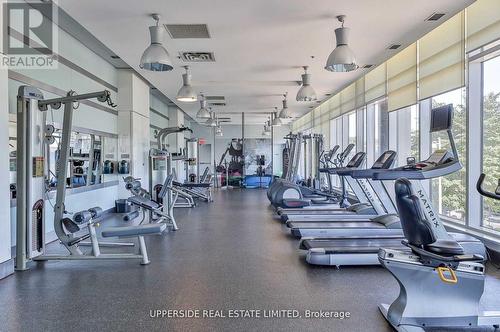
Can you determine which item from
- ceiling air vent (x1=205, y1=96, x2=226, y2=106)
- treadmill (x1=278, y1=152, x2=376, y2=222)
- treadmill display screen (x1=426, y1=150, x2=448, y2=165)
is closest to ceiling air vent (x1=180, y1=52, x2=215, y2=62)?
treadmill (x1=278, y1=152, x2=376, y2=222)

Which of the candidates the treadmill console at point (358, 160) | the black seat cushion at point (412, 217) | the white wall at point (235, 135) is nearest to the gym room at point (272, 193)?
the black seat cushion at point (412, 217)

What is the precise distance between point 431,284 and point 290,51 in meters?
4.60

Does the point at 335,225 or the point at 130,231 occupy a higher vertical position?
the point at 130,231

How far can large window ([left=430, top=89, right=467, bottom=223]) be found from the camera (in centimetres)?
507

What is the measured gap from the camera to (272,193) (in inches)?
343

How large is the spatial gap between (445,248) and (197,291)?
208 centimetres

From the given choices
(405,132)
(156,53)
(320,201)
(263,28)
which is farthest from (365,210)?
(156,53)

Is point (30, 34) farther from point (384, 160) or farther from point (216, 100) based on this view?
point (216, 100)

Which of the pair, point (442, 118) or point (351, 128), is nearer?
point (442, 118)

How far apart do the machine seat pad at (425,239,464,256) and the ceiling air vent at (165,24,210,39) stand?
393 centimetres

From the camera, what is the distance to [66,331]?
2.61m

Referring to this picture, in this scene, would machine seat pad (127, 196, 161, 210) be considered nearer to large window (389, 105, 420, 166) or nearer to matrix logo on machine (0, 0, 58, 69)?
matrix logo on machine (0, 0, 58, 69)

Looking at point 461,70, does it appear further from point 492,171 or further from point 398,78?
point 398,78

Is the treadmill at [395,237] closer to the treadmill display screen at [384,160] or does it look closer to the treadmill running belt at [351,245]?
the treadmill running belt at [351,245]
